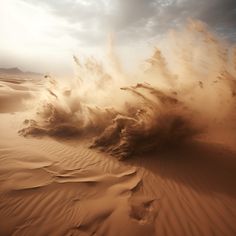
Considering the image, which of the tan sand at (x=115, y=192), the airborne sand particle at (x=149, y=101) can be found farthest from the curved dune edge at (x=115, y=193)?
the airborne sand particle at (x=149, y=101)

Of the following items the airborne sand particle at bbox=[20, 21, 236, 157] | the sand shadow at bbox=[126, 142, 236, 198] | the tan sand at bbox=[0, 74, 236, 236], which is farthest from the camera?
the airborne sand particle at bbox=[20, 21, 236, 157]

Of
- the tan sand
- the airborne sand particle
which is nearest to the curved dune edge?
the tan sand

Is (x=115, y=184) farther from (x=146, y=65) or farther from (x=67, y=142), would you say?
(x=146, y=65)

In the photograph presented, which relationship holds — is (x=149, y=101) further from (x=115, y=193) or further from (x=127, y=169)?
(x=115, y=193)

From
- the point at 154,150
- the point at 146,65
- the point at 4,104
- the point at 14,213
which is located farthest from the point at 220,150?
the point at 4,104

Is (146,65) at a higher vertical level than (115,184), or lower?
higher

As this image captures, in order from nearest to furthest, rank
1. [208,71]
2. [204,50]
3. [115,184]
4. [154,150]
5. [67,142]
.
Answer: [115,184] → [154,150] → [67,142] → [208,71] → [204,50]

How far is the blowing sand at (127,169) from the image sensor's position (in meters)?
2.55

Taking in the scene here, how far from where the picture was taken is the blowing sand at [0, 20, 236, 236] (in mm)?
2549

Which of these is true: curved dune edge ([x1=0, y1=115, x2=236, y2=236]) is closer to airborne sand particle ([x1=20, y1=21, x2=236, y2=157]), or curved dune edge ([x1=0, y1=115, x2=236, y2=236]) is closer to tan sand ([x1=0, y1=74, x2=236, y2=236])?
tan sand ([x1=0, y1=74, x2=236, y2=236])

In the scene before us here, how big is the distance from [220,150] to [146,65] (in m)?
4.23

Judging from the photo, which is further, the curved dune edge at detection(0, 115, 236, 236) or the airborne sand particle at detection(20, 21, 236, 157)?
the airborne sand particle at detection(20, 21, 236, 157)

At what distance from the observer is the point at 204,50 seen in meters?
6.80

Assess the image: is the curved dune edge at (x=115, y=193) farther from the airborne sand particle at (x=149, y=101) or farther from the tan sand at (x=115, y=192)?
the airborne sand particle at (x=149, y=101)
